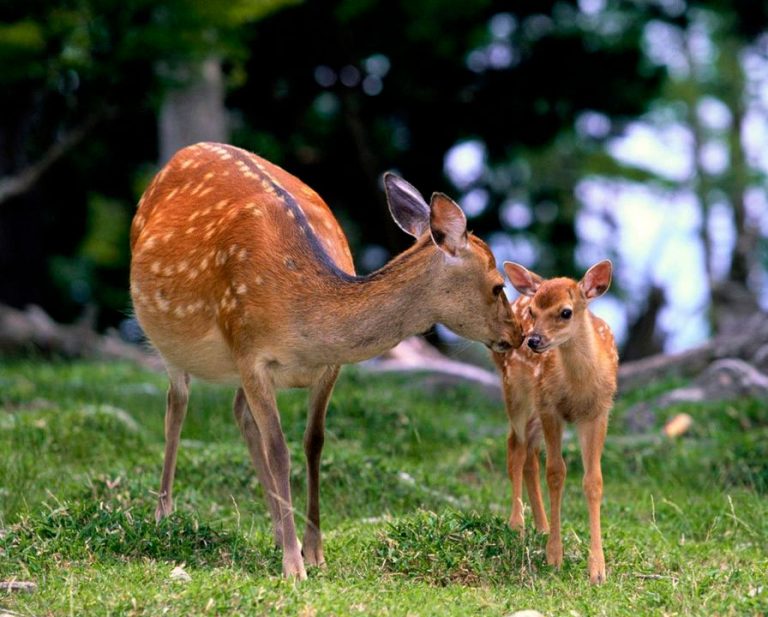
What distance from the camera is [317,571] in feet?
21.2

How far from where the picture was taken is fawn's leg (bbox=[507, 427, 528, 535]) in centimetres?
730

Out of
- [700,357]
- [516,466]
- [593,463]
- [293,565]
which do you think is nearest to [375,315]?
[293,565]

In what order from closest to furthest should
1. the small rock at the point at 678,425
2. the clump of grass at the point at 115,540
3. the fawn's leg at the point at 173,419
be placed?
the clump of grass at the point at 115,540 → the fawn's leg at the point at 173,419 → the small rock at the point at 678,425

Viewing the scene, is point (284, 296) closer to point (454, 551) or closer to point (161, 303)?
point (161, 303)

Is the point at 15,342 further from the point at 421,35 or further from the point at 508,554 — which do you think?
the point at 508,554

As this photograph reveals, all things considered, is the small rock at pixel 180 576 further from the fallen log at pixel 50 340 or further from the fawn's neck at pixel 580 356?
the fallen log at pixel 50 340

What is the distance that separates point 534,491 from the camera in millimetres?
7285

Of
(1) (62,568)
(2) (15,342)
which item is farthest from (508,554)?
(2) (15,342)

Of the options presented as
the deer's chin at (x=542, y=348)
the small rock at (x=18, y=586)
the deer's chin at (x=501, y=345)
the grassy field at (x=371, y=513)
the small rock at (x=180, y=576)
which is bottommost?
the grassy field at (x=371, y=513)

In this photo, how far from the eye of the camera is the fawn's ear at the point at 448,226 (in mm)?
6289

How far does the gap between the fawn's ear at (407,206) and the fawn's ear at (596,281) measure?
86 centimetres

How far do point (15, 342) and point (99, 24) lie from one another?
3898 millimetres

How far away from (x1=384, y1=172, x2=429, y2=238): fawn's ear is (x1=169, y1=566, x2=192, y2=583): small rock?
194cm

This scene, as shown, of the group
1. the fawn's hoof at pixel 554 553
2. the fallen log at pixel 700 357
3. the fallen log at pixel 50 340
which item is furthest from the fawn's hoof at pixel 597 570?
the fallen log at pixel 50 340
